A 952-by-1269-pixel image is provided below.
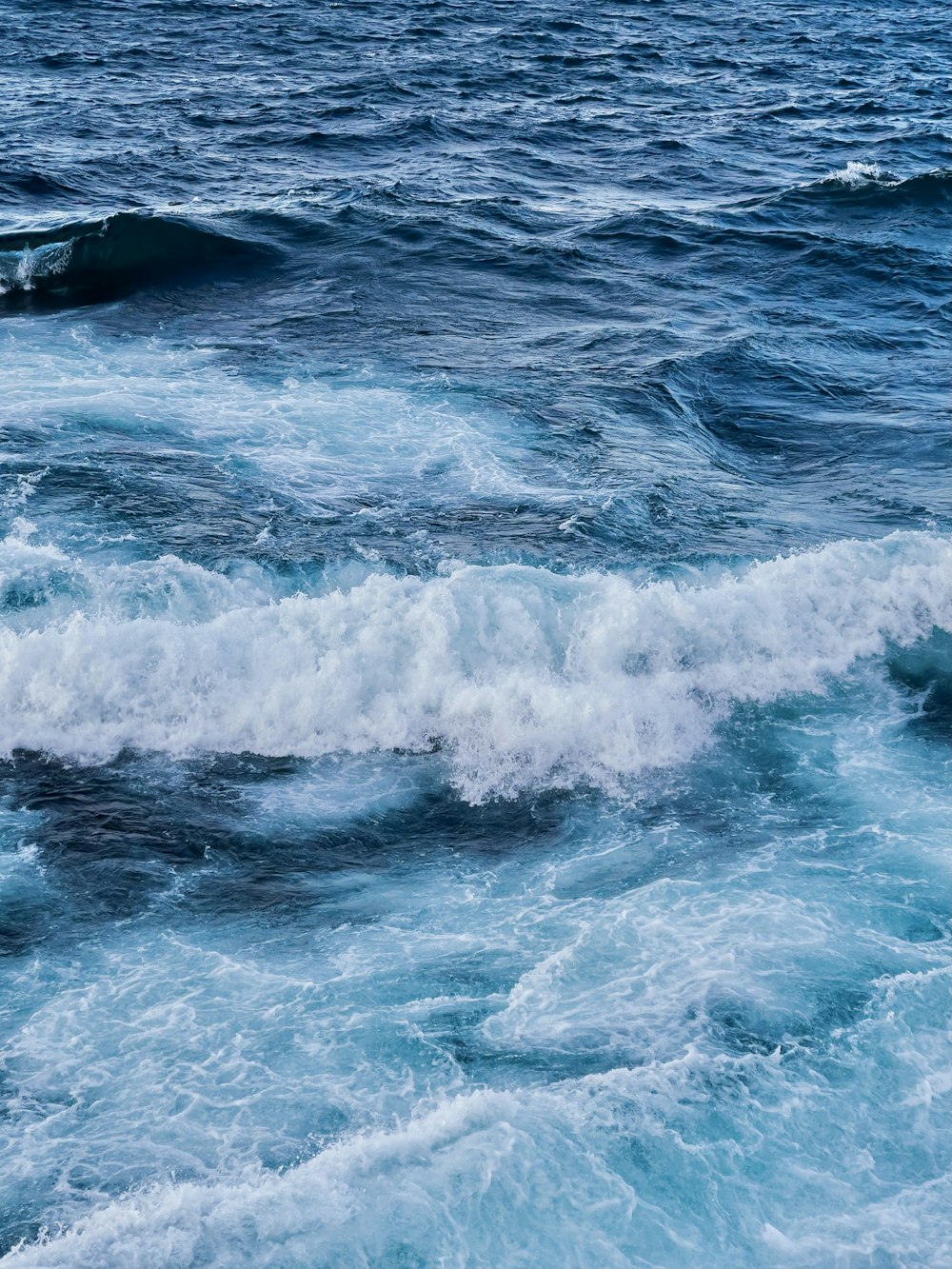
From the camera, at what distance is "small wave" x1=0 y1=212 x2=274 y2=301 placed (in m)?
23.7

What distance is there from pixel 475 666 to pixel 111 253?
14627 millimetres

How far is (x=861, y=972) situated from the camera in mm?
10469

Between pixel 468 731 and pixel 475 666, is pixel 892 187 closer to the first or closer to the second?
pixel 475 666

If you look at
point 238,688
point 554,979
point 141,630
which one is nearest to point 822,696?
point 554,979

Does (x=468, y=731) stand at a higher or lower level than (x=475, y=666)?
lower

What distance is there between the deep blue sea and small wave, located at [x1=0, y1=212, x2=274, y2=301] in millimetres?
94

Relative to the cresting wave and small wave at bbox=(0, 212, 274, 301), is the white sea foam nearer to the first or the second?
the cresting wave

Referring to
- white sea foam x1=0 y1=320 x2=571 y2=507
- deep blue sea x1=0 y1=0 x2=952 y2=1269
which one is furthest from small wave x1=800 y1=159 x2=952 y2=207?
white sea foam x1=0 y1=320 x2=571 y2=507

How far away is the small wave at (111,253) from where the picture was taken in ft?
77.9

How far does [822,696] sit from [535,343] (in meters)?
10.0

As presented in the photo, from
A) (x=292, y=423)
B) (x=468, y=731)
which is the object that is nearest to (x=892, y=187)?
(x=292, y=423)

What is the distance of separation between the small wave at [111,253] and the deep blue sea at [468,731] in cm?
9

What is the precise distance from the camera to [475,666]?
1395cm

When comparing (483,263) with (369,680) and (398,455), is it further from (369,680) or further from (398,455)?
(369,680)
